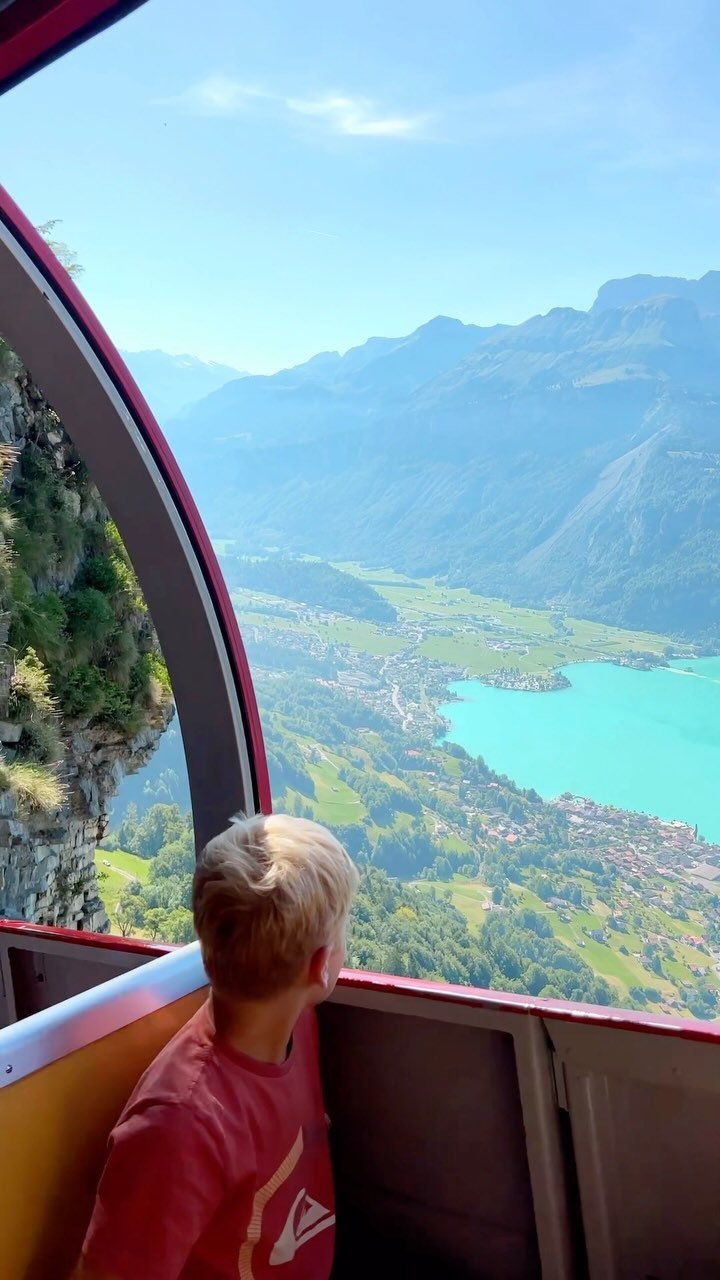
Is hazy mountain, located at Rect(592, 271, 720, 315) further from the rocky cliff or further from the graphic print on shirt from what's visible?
the graphic print on shirt

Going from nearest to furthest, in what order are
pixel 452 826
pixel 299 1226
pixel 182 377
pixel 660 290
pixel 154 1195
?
pixel 154 1195, pixel 299 1226, pixel 660 290, pixel 182 377, pixel 452 826

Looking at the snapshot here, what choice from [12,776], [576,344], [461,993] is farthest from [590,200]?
[461,993]

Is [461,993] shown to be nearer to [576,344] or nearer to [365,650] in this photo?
[576,344]

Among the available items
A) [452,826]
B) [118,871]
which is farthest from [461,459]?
[118,871]

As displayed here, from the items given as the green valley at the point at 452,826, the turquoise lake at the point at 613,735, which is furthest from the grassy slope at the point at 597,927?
the turquoise lake at the point at 613,735

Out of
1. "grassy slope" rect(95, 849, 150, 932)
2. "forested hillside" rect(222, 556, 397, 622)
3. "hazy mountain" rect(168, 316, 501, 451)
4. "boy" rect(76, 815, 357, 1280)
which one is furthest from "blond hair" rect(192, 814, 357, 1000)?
"hazy mountain" rect(168, 316, 501, 451)

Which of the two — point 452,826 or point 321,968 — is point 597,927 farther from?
point 321,968

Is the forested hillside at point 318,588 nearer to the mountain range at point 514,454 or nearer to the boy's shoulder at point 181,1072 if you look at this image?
the mountain range at point 514,454
